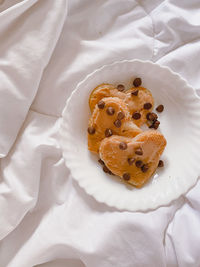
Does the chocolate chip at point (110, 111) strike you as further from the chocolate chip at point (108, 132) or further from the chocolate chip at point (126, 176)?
the chocolate chip at point (126, 176)

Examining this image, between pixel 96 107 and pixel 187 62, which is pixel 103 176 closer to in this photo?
pixel 96 107

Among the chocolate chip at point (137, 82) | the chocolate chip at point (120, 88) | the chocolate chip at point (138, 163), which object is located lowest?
the chocolate chip at point (138, 163)

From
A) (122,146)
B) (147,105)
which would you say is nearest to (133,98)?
(147,105)

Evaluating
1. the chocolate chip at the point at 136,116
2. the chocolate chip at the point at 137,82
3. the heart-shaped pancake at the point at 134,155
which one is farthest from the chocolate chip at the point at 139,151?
the chocolate chip at the point at 137,82

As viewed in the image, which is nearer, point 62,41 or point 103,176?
point 103,176

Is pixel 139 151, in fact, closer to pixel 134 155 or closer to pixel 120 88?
pixel 134 155

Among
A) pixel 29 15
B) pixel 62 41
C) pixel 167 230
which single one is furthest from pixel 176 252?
pixel 29 15
